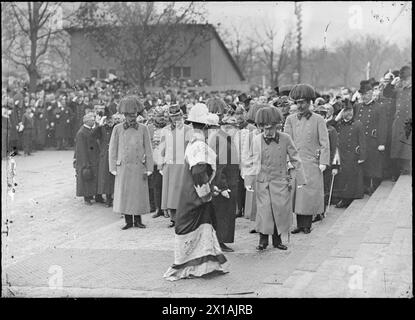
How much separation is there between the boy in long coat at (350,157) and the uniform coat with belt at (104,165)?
4.27 meters

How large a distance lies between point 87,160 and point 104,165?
454 millimetres

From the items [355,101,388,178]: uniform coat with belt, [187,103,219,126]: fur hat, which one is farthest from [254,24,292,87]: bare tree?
[187,103,219,126]: fur hat

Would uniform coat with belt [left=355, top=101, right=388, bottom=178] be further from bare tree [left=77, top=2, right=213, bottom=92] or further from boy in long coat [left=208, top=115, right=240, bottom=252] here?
bare tree [left=77, top=2, right=213, bottom=92]

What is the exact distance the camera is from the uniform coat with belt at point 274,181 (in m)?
7.74

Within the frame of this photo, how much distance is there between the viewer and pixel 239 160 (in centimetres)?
888

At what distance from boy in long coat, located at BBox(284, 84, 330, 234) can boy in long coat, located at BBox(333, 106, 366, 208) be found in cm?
202

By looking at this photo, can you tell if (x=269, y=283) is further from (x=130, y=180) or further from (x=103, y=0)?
(x=103, y=0)

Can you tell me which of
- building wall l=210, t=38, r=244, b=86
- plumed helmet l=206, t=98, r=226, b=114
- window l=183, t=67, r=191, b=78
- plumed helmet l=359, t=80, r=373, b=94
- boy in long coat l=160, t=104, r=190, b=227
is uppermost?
building wall l=210, t=38, r=244, b=86

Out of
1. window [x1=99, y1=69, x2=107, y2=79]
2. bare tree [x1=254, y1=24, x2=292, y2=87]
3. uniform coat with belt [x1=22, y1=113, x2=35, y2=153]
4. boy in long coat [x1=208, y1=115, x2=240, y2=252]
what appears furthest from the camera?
window [x1=99, y1=69, x2=107, y2=79]

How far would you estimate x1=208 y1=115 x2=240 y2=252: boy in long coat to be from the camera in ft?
24.4

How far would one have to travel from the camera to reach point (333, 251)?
22.3 ft

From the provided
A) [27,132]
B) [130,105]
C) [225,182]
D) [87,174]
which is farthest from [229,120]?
[27,132]

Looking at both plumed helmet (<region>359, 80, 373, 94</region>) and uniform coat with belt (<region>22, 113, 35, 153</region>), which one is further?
uniform coat with belt (<region>22, 113, 35, 153</region>)

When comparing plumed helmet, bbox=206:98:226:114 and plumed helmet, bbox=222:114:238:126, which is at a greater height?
plumed helmet, bbox=206:98:226:114
